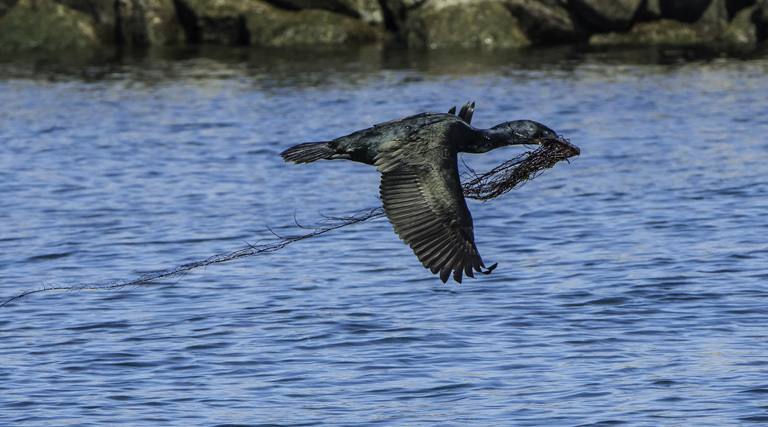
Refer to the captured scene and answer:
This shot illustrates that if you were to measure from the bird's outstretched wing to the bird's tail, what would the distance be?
15.9 inches

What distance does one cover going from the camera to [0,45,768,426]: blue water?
992 centimetres

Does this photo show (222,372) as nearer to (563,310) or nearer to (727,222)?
(563,310)

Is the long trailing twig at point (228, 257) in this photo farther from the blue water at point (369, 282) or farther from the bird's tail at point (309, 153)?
the bird's tail at point (309, 153)

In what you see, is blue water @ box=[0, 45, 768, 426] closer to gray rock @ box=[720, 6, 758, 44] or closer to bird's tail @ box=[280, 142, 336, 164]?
bird's tail @ box=[280, 142, 336, 164]

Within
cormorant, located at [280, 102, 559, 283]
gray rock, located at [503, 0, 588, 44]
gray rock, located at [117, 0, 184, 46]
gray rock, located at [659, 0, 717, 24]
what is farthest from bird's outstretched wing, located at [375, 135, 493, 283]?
gray rock, located at [117, 0, 184, 46]

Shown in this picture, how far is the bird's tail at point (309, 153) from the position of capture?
897 cm

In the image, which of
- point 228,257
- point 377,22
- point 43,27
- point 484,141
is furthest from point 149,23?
Answer: point 484,141

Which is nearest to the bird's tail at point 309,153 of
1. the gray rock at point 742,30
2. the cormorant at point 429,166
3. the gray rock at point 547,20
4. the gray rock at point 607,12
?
the cormorant at point 429,166

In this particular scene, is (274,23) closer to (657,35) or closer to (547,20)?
(547,20)

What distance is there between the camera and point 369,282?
1348 cm

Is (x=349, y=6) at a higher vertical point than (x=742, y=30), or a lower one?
higher

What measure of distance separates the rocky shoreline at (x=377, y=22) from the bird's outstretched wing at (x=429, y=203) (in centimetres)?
2892

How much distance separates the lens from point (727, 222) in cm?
1578

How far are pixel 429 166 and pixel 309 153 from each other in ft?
3.08
